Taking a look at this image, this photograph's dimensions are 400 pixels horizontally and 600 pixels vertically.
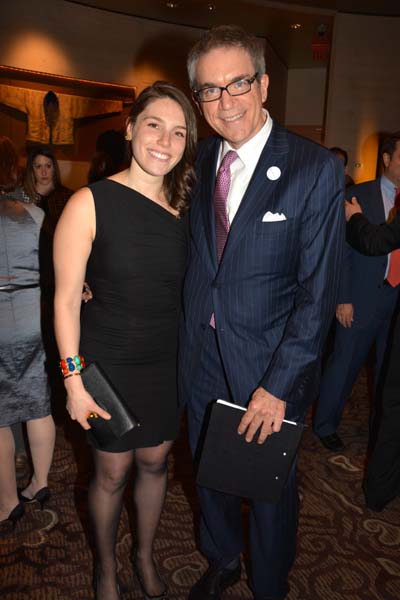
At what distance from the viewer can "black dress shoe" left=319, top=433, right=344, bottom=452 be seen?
3.33 m

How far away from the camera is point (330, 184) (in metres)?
1.56

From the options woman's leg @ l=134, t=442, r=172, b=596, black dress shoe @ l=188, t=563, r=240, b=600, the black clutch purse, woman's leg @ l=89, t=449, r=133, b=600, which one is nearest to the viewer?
the black clutch purse

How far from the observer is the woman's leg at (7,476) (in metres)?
2.40

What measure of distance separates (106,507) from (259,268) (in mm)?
991

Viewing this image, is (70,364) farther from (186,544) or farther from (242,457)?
(186,544)

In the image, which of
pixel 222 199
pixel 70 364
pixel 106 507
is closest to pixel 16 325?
pixel 70 364

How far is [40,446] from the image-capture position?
8.41 ft

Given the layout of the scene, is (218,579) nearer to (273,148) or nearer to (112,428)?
(112,428)

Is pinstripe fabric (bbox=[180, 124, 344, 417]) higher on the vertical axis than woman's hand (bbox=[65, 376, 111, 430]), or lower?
higher

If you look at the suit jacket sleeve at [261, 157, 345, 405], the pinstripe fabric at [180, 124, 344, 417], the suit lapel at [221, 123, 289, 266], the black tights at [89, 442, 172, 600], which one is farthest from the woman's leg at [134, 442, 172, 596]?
the suit lapel at [221, 123, 289, 266]

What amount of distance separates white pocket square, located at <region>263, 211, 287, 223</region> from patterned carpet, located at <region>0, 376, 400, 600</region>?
152cm

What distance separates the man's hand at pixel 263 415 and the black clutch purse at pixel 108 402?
1.17 feet

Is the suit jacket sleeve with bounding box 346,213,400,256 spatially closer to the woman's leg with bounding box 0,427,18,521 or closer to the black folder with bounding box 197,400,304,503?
the black folder with bounding box 197,400,304,503

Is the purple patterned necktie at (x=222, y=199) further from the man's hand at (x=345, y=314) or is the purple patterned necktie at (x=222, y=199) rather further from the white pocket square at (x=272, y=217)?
the man's hand at (x=345, y=314)
